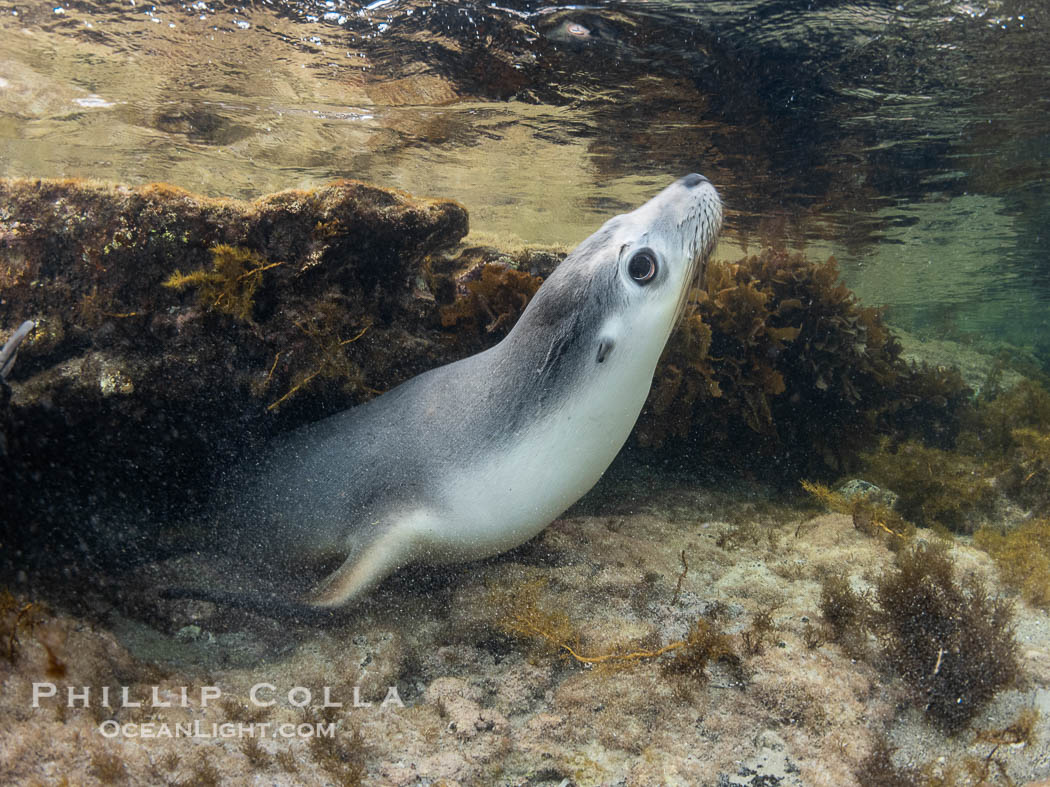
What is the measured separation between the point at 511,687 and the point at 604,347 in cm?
156

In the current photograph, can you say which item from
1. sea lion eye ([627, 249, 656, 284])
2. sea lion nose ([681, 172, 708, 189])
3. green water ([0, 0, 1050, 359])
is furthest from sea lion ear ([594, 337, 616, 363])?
green water ([0, 0, 1050, 359])

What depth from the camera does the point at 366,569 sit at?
2.53m

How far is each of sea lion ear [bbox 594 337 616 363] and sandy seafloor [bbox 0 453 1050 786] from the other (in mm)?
1213

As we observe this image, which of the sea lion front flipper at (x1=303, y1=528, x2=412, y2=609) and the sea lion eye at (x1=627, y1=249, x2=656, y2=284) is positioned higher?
the sea lion eye at (x1=627, y1=249, x2=656, y2=284)

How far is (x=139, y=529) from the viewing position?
325cm

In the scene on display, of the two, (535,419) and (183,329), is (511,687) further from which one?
(183,329)

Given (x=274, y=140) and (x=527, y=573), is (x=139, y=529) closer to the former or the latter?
Result: (x=527, y=573)

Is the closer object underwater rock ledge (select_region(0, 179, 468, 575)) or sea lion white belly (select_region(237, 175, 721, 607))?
sea lion white belly (select_region(237, 175, 721, 607))

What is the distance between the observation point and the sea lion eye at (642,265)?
2.50 m

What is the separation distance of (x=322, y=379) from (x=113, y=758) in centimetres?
223

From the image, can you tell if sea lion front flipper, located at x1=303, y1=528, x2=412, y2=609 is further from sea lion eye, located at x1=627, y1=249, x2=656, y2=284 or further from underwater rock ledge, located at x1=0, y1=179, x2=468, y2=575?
sea lion eye, located at x1=627, y1=249, x2=656, y2=284

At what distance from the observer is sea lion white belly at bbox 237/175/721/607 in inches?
98.2

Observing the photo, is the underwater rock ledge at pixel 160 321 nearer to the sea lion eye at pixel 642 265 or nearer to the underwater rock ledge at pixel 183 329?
the underwater rock ledge at pixel 183 329

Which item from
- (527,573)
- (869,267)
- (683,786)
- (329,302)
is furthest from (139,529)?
(869,267)
